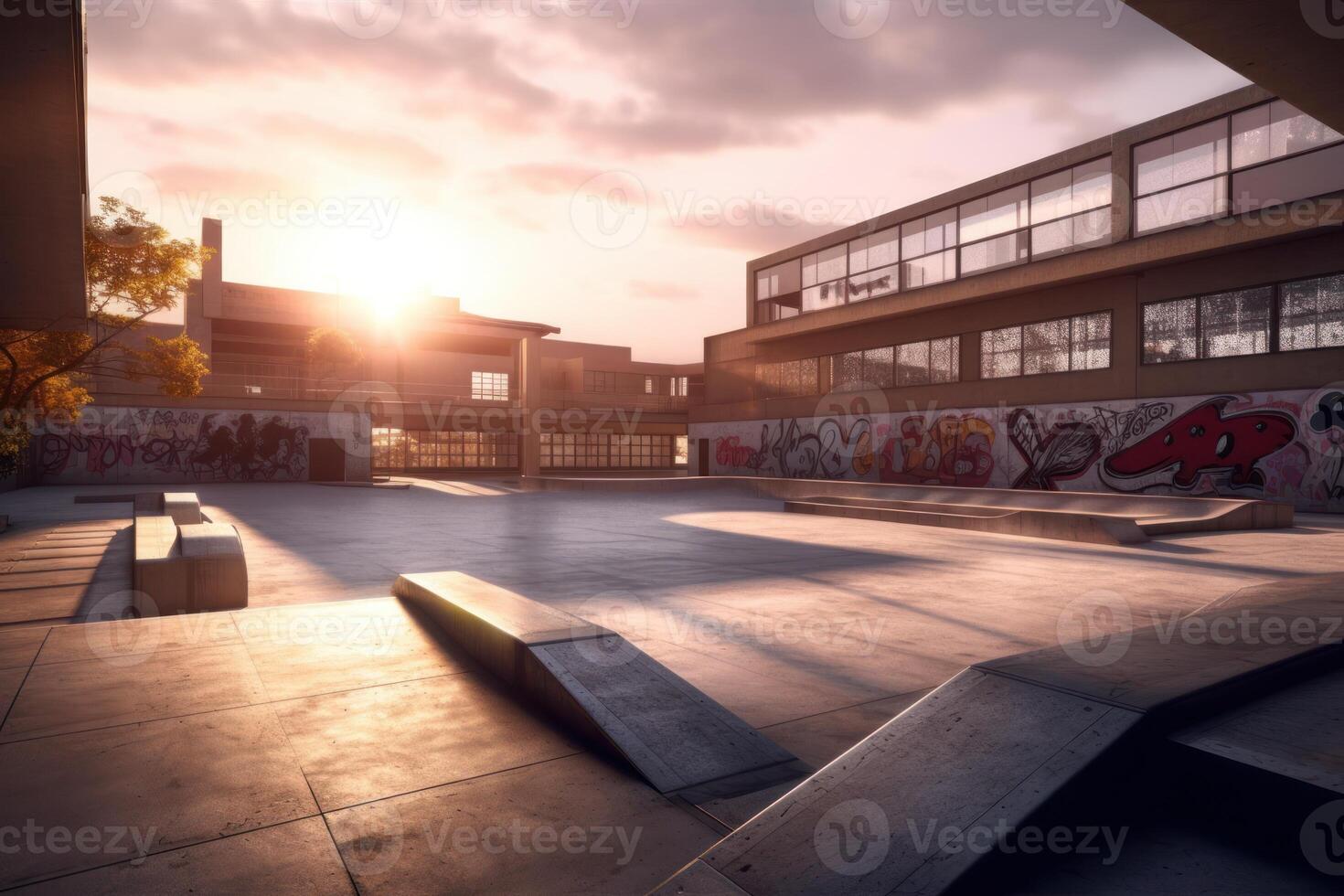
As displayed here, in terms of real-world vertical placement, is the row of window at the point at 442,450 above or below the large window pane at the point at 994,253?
below

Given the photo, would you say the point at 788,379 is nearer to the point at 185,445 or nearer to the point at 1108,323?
the point at 1108,323

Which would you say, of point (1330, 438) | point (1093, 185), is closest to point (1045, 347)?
point (1093, 185)

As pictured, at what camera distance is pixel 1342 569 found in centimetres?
915

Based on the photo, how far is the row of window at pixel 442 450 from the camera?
4431cm

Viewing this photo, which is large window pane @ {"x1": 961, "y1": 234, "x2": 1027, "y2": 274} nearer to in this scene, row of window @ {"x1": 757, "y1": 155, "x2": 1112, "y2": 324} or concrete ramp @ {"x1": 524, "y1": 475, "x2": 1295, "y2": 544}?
row of window @ {"x1": 757, "y1": 155, "x2": 1112, "y2": 324}

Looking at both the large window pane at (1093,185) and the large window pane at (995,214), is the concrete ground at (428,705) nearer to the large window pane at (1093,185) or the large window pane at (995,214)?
the large window pane at (1093,185)

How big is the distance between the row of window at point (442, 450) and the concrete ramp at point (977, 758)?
44530 mm

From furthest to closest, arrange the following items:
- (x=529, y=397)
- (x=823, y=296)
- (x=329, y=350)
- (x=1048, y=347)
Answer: (x=529, y=397) < (x=329, y=350) < (x=823, y=296) < (x=1048, y=347)

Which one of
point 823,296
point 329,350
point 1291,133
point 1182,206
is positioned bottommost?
point 329,350

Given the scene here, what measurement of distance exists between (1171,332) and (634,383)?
44446 mm

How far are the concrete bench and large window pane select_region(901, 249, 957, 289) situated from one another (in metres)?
24.3

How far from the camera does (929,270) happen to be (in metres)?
26.7

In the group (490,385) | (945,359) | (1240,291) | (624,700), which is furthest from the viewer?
(490,385)

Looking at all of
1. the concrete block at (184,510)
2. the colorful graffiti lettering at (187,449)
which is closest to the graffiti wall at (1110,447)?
the concrete block at (184,510)
